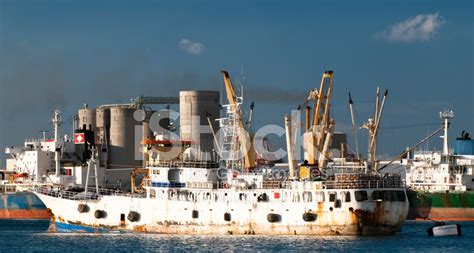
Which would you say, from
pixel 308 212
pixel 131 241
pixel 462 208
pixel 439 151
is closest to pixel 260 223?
pixel 308 212

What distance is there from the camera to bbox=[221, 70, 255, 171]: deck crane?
3492 inches

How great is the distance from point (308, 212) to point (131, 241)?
14345 millimetres

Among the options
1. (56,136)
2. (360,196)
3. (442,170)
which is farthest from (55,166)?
(360,196)

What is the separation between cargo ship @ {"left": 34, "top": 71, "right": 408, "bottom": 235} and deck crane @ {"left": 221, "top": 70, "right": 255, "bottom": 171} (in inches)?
3.5

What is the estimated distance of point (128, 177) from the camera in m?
149

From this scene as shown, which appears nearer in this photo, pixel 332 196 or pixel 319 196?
pixel 332 196

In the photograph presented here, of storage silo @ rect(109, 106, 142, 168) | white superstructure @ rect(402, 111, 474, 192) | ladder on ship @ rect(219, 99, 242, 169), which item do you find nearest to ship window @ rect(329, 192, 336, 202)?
ladder on ship @ rect(219, 99, 242, 169)

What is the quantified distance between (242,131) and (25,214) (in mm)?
56794

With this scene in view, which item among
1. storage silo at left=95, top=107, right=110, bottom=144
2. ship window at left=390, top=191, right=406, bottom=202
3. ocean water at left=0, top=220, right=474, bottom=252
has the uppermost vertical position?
storage silo at left=95, top=107, right=110, bottom=144

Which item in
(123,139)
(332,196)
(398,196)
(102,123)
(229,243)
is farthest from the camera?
(102,123)

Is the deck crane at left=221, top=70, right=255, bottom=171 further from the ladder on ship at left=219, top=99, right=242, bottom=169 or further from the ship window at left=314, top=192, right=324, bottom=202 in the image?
the ship window at left=314, top=192, right=324, bottom=202

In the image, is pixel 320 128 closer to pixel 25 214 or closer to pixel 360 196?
pixel 360 196

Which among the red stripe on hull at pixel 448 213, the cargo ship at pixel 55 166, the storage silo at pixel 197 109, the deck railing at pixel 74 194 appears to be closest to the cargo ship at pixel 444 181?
the red stripe on hull at pixel 448 213

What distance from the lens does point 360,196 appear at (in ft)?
258
